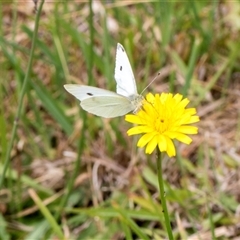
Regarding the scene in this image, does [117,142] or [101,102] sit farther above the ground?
[101,102]

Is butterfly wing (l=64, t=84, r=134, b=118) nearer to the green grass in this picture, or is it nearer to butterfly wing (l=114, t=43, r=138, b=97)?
butterfly wing (l=114, t=43, r=138, b=97)

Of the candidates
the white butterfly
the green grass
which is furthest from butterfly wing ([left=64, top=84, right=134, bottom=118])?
the green grass

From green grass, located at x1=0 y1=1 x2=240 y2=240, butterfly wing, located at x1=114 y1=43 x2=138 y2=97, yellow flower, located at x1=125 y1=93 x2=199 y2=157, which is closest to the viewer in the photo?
yellow flower, located at x1=125 y1=93 x2=199 y2=157

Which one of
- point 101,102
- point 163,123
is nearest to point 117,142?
point 101,102

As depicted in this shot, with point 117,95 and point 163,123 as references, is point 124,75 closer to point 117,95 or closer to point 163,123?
point 117,95

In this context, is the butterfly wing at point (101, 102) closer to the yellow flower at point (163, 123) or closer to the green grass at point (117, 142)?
the yellow flower at point (163, 123)

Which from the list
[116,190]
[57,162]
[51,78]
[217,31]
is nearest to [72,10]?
[51,78]
